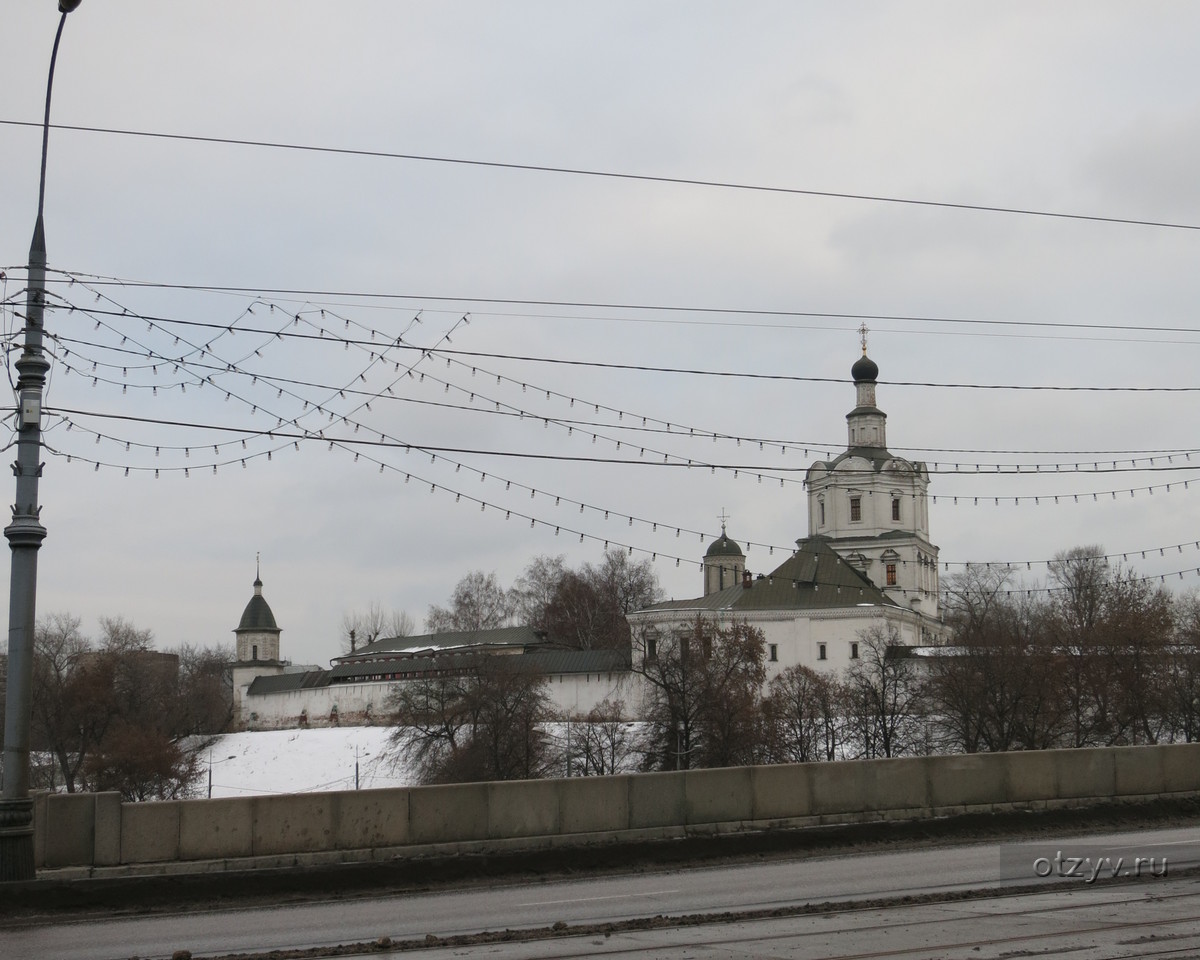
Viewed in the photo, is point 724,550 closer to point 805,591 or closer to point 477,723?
point 805,591

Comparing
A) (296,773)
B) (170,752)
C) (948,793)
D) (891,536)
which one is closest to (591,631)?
(891,536)

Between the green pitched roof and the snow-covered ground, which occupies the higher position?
the green pitched roof

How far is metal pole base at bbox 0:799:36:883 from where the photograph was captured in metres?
15.8

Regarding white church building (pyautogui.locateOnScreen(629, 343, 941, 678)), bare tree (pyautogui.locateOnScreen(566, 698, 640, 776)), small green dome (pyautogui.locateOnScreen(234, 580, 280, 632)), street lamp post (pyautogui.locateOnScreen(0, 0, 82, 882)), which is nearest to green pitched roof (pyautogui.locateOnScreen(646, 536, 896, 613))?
white church building (pyautogui.locateOnScreen(629, 343, 941, 678))

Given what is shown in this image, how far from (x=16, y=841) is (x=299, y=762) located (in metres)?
85.6

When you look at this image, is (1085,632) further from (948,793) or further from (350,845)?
(350,845)

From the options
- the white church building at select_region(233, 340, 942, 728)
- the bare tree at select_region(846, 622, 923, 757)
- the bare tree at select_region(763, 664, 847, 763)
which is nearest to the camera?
the bare tree at select_region(763, 664, 847, 763)

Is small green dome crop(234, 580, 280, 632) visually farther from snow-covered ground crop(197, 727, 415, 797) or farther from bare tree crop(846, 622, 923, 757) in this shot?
bare tree crop(846, 622, 923, 757)

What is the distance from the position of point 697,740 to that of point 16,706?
195 ft

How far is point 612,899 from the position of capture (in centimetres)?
1609

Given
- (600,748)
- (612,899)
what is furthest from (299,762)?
(612,899)

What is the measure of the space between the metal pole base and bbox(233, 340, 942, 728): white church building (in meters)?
72.8

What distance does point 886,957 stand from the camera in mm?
Answer: 11133

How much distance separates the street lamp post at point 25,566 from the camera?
15938mm
